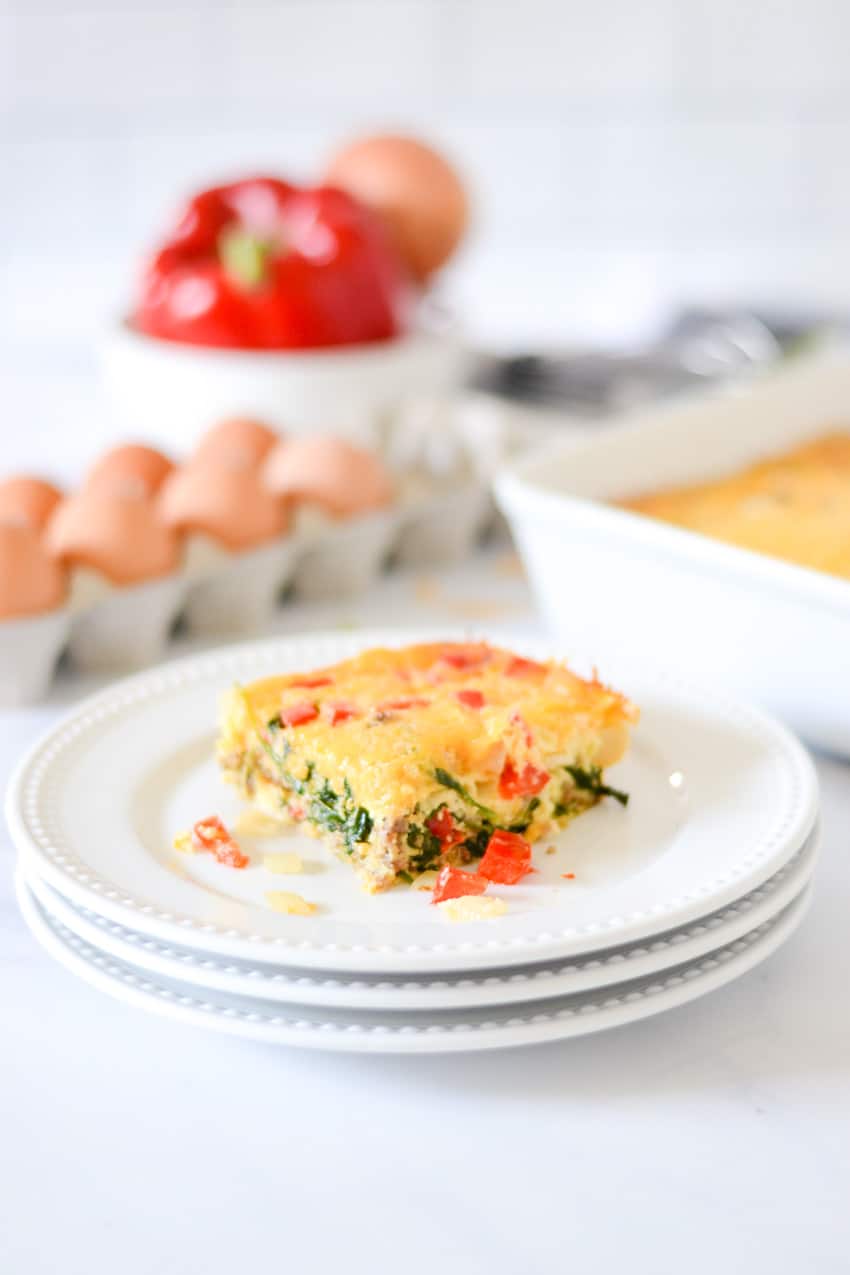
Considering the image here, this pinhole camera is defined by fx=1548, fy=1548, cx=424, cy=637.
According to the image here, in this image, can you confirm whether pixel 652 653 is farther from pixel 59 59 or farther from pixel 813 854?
pixel 59 59

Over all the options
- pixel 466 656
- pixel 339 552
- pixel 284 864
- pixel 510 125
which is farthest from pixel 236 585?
pixel 510 125

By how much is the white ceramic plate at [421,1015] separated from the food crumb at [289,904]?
0.21 ft

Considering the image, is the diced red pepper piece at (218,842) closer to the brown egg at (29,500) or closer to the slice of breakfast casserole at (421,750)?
the slice of breakfast casserole at (421,750)

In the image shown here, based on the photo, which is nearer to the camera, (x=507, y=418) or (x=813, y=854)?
(x=813, y=854)

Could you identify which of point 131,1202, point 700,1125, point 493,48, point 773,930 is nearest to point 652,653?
point 773,930

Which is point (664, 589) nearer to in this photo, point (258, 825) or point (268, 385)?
point (258, 825)

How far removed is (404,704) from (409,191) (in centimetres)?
107

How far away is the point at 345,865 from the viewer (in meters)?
0.83

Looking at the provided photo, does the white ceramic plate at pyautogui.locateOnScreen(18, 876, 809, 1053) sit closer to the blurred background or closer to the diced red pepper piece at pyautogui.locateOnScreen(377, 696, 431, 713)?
the diced red pepper piece at pyautogui.locateOnScreen(377, 696, 431, 713)

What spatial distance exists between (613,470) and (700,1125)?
0.67 metres

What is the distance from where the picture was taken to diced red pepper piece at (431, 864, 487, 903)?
785 mm

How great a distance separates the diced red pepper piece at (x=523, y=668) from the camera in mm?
920

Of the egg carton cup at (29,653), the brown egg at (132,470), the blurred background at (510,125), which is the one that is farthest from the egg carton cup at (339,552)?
the blurred background at (510,125)

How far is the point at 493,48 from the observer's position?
300 cm
